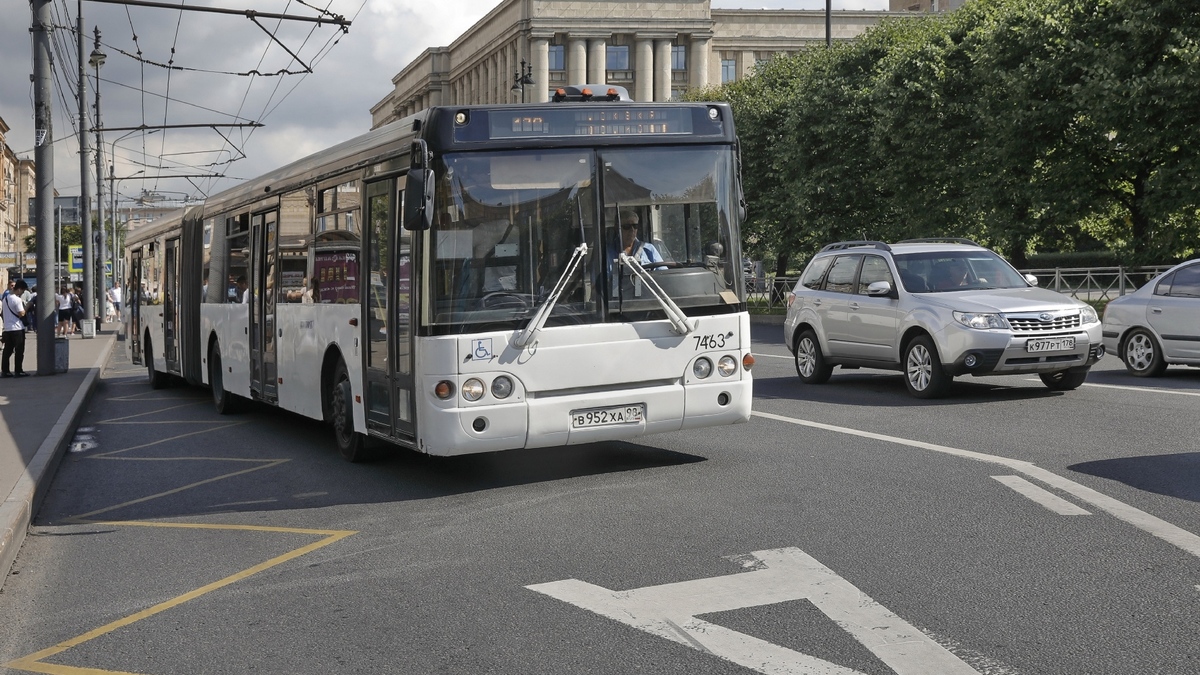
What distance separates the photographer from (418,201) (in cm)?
882

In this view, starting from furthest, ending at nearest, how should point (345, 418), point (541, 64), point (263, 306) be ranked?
point (541, 64), point (263, 306), point (345, 418)

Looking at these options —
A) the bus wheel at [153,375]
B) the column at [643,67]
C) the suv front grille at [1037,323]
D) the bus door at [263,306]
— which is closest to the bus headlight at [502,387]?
the bus door at [263,306]

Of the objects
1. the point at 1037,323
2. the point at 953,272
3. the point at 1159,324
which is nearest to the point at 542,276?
the point at 1037,323

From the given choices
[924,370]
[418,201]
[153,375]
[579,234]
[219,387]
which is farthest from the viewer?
[153,375]

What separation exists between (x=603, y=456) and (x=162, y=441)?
5.26 meters

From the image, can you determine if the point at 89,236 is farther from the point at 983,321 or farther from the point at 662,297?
the point at 662,297

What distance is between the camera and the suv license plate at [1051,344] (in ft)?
46.7

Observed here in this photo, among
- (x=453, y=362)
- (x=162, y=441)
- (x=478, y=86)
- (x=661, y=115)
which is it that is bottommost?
(x=162, y=441)

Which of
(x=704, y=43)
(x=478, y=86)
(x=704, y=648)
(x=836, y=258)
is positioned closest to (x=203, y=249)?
(x=836, y=258)

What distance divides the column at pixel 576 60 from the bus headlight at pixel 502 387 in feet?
328

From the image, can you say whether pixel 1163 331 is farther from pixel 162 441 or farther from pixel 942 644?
pixel 942 644

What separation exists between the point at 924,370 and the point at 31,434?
9.14 meters

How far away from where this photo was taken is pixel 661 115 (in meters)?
9.94

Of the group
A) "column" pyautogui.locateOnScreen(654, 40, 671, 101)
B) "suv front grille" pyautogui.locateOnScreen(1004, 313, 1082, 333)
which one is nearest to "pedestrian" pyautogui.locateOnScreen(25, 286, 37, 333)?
"suv front grille" pyautogui.locateOnScreen(1004, 313, 1082, 333)
